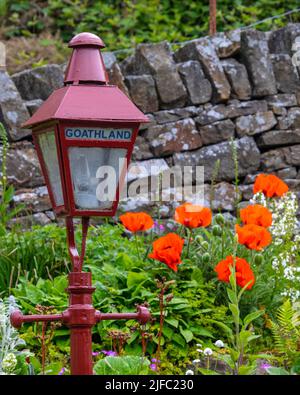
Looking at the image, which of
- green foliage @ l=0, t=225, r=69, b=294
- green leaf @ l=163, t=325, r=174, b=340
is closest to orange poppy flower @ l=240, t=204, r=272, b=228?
green leaf @ l=163, t=325, r=174, b=340

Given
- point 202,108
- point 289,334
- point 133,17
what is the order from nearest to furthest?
point 289,334, point 202,108, point 133,17

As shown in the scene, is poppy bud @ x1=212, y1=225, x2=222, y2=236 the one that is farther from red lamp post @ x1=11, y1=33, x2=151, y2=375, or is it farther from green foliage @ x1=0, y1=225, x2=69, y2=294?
red lamp post @ x1=11, y1=33, x2=151, y2=375

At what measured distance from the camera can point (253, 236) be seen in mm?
3889

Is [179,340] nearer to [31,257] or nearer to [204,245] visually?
[204,245]

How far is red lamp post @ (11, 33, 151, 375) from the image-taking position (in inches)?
100.0

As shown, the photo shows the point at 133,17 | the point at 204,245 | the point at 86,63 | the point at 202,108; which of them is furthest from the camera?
the point at 133,17

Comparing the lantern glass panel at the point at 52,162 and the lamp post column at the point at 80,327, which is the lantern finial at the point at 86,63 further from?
the lamp post column at the point at 80,327

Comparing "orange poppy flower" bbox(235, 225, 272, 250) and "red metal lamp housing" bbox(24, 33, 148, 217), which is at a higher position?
"red metal lamp housing" bbox(24, 33, 148, 217)

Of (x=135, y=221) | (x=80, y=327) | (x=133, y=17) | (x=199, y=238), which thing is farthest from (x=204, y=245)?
(x=133, y=17)

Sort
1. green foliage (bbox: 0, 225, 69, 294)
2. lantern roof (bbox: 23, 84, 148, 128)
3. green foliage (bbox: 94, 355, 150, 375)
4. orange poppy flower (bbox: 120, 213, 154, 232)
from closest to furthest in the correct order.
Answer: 1. lantern roof (bbox: 23, 84, 148, 128)
2. green foliage (bbox: 94, 355, 150, 375)
3. orange poppy flower (bbox: 120, 213, 154, 232)
4. green foliage (bbox: 0, 225, 69, 294)

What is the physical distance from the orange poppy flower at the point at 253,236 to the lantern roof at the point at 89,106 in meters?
1.41

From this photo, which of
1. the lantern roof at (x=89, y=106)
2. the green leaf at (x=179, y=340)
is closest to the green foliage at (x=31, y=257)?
the green leaf at (x=179, y=340)

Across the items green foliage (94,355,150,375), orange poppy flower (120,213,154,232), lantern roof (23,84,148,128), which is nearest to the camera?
lantern roof (23,84,148,128)

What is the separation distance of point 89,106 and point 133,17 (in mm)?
5668
